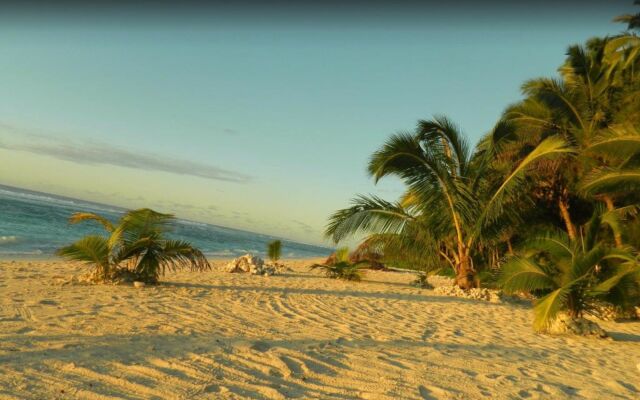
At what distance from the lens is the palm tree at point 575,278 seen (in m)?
6.44

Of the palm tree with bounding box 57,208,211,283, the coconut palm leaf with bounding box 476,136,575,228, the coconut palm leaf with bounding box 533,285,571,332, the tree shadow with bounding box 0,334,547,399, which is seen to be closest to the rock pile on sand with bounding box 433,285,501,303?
the coconut palm leaf with bounding box 476,136,575,228

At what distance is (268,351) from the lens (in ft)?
13.3

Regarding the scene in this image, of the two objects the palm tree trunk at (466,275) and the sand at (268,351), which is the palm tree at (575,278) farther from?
the palm tree trunk at (466,275)

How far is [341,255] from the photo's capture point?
13.8 meters

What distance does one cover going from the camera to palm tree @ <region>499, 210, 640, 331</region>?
6438mm

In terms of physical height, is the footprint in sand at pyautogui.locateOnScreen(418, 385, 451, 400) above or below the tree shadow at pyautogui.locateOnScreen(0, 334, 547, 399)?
above

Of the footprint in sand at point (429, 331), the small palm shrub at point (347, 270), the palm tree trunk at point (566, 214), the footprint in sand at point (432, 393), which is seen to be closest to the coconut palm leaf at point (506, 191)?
the palm tree trunk at point (566, 214)

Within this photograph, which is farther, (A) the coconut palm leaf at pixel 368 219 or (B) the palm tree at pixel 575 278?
(A) the coconut palm leaf at pixel 368 219

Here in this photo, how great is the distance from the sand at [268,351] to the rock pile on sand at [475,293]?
279 cm

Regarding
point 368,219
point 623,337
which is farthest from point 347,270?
point 623,337

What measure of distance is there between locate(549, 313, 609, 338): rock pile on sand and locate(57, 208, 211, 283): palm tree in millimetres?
5888

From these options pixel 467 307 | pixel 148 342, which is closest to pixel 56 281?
pixel 148 342

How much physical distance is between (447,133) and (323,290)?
5.31m

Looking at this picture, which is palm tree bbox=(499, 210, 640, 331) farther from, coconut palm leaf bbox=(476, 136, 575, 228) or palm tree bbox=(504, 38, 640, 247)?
palm tree bbox=(504, 38, 640, 247)
